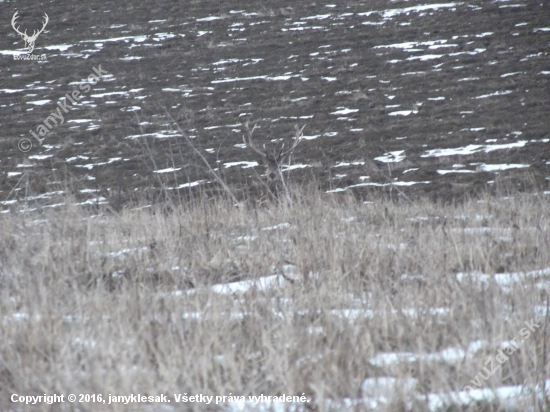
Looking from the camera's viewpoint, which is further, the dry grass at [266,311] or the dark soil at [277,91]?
the dark soil at [277,91]

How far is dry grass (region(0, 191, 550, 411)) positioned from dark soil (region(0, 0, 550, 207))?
3.53m

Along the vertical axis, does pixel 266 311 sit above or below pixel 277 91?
above

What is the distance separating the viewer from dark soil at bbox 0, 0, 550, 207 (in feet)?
31.4

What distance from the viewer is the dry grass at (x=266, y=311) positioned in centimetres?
214

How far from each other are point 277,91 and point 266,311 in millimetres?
12061

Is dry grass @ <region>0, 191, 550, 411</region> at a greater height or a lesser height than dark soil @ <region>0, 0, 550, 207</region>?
greater

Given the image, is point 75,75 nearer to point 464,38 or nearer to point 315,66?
point 315,66

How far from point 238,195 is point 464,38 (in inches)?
426

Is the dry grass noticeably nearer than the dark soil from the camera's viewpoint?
Yes

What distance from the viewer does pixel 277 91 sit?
14305 mm

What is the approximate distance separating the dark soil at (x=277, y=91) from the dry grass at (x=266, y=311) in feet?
11.6

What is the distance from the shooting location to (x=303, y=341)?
7.80 ft

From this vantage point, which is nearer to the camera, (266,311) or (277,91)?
(266,311)

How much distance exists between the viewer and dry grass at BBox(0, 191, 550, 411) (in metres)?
2.14
